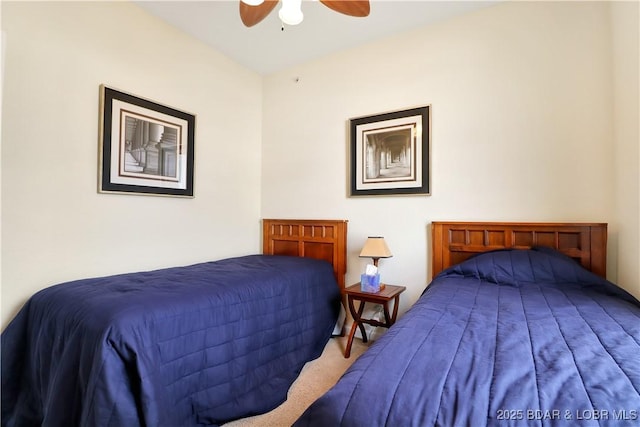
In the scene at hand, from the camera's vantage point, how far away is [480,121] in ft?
7.11

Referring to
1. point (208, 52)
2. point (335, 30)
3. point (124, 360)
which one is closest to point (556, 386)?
point (124, 360)

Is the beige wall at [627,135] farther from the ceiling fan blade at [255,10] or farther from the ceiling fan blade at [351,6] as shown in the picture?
the ceiling fan blade at [255,10]

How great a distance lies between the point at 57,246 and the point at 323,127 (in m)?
2.30

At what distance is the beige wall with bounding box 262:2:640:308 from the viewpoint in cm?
185

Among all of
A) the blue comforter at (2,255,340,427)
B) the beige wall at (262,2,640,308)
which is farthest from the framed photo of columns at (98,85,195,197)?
the beige wall at (262,2,640,308)

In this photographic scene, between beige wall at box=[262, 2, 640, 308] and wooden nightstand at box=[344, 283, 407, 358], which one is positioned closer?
beige wall at box=[262, 2, 640, 308]

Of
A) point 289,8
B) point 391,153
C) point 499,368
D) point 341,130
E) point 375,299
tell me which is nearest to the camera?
point 499,368

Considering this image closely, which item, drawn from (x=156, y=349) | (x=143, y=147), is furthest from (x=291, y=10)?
(x=156, y=349)

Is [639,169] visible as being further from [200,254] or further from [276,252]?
[200,254]

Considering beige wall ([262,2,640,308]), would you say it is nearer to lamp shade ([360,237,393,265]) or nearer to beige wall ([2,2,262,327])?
lamp shade ([360,237,393,265])

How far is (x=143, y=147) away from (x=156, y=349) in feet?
5.20

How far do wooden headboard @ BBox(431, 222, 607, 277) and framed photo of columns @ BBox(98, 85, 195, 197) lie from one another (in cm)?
222

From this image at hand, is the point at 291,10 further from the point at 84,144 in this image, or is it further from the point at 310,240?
the point at 310,240

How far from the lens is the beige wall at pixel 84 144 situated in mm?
1600
